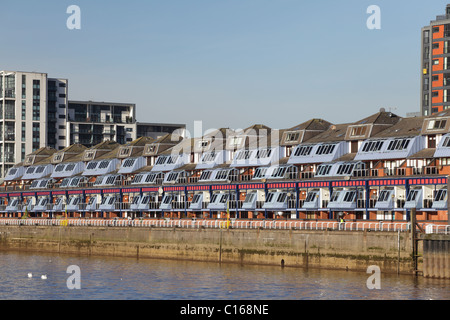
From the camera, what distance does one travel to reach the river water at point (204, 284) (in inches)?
3007

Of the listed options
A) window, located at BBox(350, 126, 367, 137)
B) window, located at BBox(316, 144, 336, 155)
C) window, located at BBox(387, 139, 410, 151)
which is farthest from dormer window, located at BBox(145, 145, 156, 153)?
window, located at BBox(387, 139, 410, 151)

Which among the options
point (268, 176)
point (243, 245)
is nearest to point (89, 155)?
point (268, 176)

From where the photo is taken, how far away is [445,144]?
104438mm

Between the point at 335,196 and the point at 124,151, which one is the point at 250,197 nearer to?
the point at 335,196

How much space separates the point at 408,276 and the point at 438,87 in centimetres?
10693

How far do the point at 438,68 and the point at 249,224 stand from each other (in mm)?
90757

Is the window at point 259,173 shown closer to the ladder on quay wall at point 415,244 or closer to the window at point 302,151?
the window at point 302,151

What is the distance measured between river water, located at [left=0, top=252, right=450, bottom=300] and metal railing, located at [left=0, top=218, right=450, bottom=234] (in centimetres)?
599

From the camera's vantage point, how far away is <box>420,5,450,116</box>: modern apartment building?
184 metres

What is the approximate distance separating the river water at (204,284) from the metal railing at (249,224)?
19.6ft

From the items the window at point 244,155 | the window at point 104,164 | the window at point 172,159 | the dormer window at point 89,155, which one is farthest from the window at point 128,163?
the window at point 244,155

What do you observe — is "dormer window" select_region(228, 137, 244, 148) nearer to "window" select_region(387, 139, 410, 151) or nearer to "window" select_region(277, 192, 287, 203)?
Result: "window" select_region(277, 192, 287, 203)
